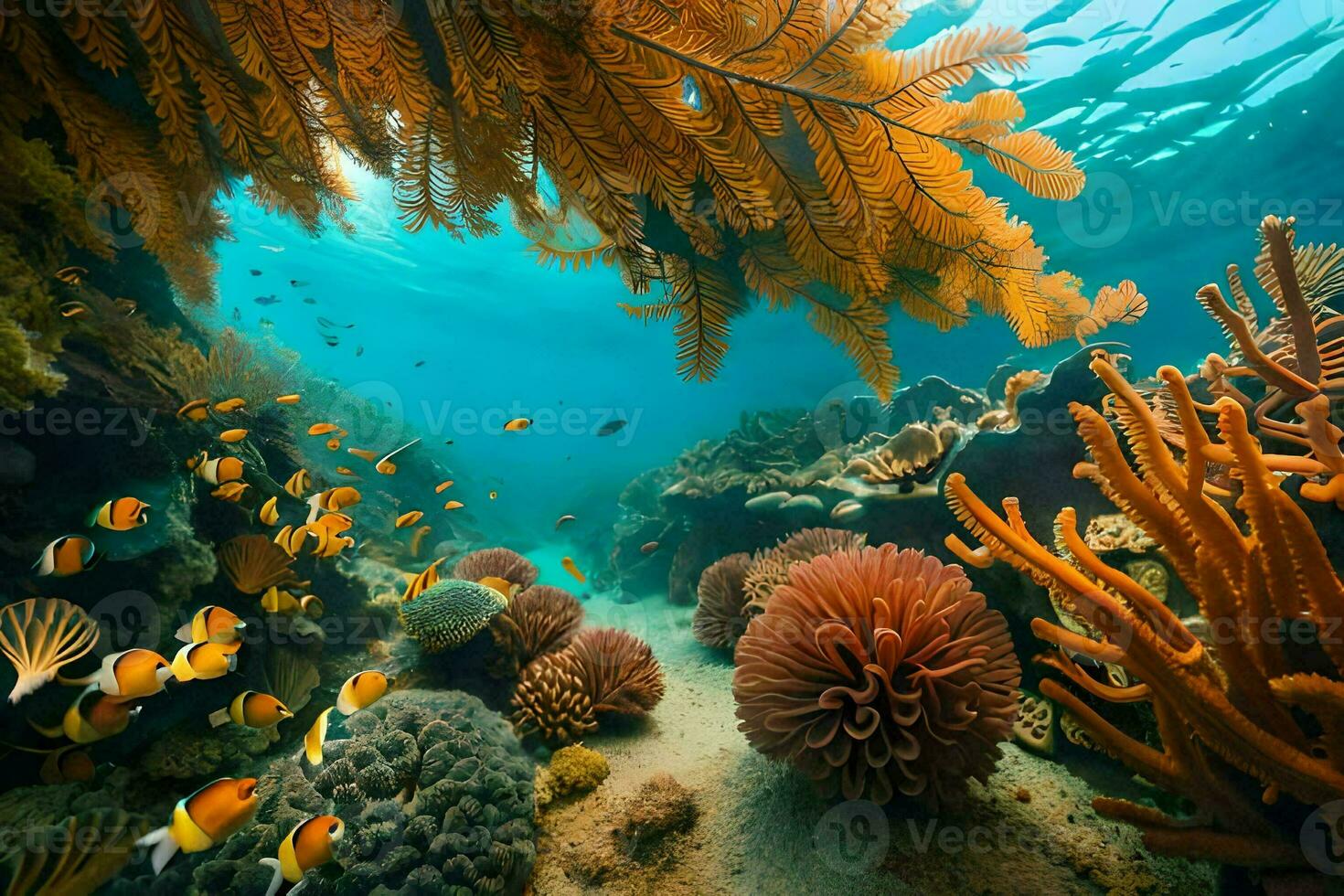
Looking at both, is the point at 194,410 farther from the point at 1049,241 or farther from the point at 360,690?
the point at 1049,241

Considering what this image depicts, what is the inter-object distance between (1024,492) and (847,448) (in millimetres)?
3939

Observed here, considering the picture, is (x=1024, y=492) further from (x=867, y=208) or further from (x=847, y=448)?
(x=847, y=448)

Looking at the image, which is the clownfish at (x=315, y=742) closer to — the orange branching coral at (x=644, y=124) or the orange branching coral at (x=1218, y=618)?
the orange branching coral at (x=644, y=124)

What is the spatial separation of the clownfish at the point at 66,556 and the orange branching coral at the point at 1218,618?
14.6 ft

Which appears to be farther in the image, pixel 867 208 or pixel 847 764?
pixel 847 764

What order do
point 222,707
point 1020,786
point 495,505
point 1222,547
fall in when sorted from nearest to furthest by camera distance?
1. point 1222,547
2. point 1020,786
3. point 222,707
4. point 495,505

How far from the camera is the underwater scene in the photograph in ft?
5.76

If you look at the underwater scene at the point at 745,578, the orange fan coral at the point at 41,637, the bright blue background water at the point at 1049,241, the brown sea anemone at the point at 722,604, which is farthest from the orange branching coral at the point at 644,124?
the brown sea anemone at the point at 722,604

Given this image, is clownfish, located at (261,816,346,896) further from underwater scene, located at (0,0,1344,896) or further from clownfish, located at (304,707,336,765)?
clownfish, located at (304,707,336,765)

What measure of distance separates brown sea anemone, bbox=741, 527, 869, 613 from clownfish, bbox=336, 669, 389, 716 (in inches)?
126

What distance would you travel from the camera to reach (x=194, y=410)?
13.4ft

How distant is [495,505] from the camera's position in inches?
1000

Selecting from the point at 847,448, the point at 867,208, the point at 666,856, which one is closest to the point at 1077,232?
the point at 847,448

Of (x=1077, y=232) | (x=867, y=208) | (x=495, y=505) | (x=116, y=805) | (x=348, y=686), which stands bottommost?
(x=116, y=805)
